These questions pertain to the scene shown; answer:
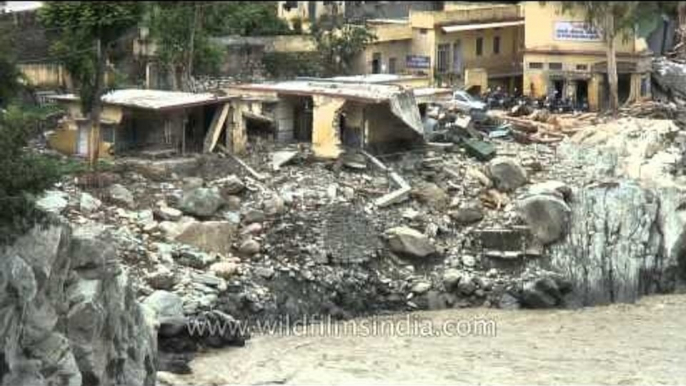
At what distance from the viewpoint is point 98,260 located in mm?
17984

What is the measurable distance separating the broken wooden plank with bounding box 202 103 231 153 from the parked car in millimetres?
7944

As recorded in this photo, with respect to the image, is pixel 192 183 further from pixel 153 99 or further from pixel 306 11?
pixel 306 11

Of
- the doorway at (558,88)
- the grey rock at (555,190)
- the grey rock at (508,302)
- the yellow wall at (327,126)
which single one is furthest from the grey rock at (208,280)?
the doorway at (558,88)

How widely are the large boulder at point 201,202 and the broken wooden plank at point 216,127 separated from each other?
3226 millimetres

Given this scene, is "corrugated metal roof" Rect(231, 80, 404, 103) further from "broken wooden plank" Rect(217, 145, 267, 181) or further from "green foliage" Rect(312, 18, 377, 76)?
"green foliage" Rect(312, 18, 377, 76)

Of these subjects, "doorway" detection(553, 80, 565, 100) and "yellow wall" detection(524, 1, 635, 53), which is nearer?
"yellow wall" detection(524, 1, 635, 53)

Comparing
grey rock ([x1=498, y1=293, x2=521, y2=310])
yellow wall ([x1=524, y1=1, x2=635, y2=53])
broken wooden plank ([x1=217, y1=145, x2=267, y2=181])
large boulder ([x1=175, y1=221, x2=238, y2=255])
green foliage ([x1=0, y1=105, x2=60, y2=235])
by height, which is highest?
yellow wall ([x1=524, y1=1, x2=635, y2=53])

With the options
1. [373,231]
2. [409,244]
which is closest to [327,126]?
[373,231]

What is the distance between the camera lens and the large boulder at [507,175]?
28909mm

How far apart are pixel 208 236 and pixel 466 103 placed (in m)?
12.7

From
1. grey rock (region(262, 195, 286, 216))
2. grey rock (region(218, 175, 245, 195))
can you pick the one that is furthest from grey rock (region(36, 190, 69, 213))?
grey rock (region(262, 195, 286, 216))

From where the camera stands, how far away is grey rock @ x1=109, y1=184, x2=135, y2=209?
83.2 feet

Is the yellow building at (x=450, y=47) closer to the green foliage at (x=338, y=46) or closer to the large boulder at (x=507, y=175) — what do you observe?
the green foliage at (x=338, y=46)

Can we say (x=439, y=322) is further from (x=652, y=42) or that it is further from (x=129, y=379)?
(x=652, y=42)
